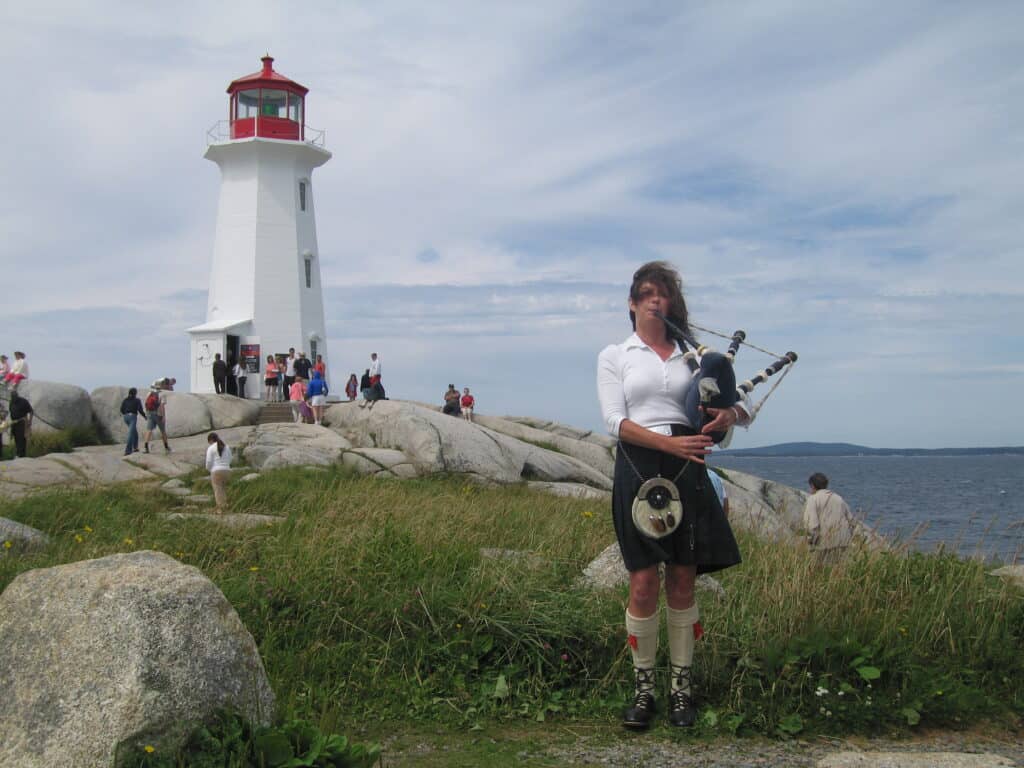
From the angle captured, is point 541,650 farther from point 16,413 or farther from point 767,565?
point 16,413

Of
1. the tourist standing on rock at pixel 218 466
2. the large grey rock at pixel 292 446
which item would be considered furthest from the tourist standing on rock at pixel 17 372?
the tourist standing on rock at pixel 218 466

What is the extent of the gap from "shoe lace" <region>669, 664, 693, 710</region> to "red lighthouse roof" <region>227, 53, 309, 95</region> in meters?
31.6

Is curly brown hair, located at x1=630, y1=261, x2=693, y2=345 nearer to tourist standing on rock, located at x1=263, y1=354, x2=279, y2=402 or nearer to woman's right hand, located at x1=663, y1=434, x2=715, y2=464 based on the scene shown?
woman's right hand, located at x1=663, y1=434, x2=715, y2=464

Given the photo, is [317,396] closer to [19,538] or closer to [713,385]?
[19,538]

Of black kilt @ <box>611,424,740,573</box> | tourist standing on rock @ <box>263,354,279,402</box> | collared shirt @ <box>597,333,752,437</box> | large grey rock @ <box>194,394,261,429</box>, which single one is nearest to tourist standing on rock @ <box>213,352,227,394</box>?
tourist standing on rock @ <box>263,354,279,402</box>

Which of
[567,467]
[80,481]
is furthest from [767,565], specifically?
[567,467]

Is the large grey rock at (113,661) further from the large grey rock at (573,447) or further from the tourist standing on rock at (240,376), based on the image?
the tourist standing on rock at (240,376)

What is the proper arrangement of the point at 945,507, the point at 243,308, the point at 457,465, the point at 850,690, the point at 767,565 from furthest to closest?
the point at 945,507 < the point at 243,308 < the point at 457,465 < the point at 767,565 < the point at 850,690

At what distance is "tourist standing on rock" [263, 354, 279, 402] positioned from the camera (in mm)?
29406

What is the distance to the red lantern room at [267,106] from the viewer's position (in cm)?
3278

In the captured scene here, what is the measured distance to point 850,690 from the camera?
16.3 ft

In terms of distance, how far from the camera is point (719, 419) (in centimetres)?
471

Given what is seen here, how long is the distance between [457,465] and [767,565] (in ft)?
45.6

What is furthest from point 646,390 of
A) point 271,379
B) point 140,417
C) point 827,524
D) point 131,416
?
point 271,379
